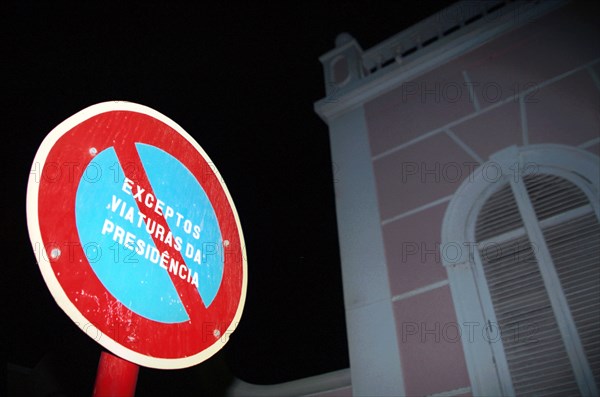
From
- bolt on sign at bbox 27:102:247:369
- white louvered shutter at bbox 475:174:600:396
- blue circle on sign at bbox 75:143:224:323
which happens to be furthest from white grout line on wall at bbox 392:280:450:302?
blue circle on sign at bbox 75:143:224:323

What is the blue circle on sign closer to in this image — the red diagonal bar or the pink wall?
the red diagonal bar

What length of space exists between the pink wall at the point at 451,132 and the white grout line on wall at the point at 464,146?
0.5 inches

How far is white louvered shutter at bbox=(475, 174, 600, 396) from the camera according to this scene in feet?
9.36

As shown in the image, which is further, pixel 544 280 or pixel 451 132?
pixel 451 132

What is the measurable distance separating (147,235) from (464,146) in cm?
305

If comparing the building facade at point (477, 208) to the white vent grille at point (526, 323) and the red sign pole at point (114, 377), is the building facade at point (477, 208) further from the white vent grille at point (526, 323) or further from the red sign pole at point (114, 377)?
the red sign pole at point (114, 377)

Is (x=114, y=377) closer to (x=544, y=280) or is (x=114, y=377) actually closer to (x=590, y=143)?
(x=544, y=280)

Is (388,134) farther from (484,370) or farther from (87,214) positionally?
(87,214)

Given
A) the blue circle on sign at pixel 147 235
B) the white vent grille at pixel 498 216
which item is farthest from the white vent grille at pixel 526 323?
the blue circle on sign at pixel 147 235

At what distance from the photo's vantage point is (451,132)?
162 inches

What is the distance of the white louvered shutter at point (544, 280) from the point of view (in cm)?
285

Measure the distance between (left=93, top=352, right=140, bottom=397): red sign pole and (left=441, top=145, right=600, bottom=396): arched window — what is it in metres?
2.33

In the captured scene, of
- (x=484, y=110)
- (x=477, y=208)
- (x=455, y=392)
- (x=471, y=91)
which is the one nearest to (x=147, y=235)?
(x=455, y=392)

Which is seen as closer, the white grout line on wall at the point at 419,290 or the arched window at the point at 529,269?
the arched window at the point at 529,269
